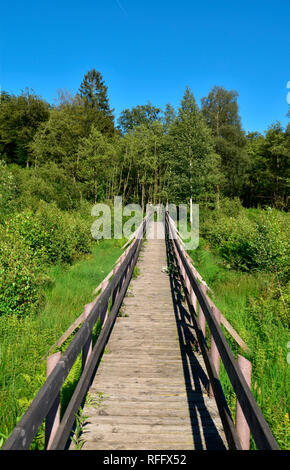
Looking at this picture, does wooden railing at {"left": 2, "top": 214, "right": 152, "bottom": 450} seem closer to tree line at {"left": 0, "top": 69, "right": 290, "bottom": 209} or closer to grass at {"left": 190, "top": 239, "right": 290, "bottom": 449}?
grass at {"left": 190, "top": 239, "right": 290, "bottom": 449}

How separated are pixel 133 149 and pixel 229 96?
18.0 m

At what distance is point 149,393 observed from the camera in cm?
358

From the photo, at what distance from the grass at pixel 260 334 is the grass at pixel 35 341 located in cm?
226

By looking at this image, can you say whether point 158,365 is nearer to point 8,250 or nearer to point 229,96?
point 8,250

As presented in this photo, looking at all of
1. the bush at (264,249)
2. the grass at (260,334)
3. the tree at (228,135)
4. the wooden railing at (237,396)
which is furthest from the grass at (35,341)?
the tree at (228,135)

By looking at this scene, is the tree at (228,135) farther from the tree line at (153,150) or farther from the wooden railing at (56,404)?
the wooden railing at (56,404)

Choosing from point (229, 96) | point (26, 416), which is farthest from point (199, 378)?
point (229, 96)

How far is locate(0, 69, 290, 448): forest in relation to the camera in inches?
196

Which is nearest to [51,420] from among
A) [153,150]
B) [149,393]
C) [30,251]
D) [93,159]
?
[149,393]

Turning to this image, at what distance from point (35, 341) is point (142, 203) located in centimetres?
3788

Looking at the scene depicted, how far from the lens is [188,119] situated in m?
29.6

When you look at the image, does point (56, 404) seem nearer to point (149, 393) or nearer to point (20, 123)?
point (149, 393)

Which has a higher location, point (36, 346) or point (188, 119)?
point (188, 119)

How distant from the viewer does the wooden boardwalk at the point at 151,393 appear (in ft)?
9.17
